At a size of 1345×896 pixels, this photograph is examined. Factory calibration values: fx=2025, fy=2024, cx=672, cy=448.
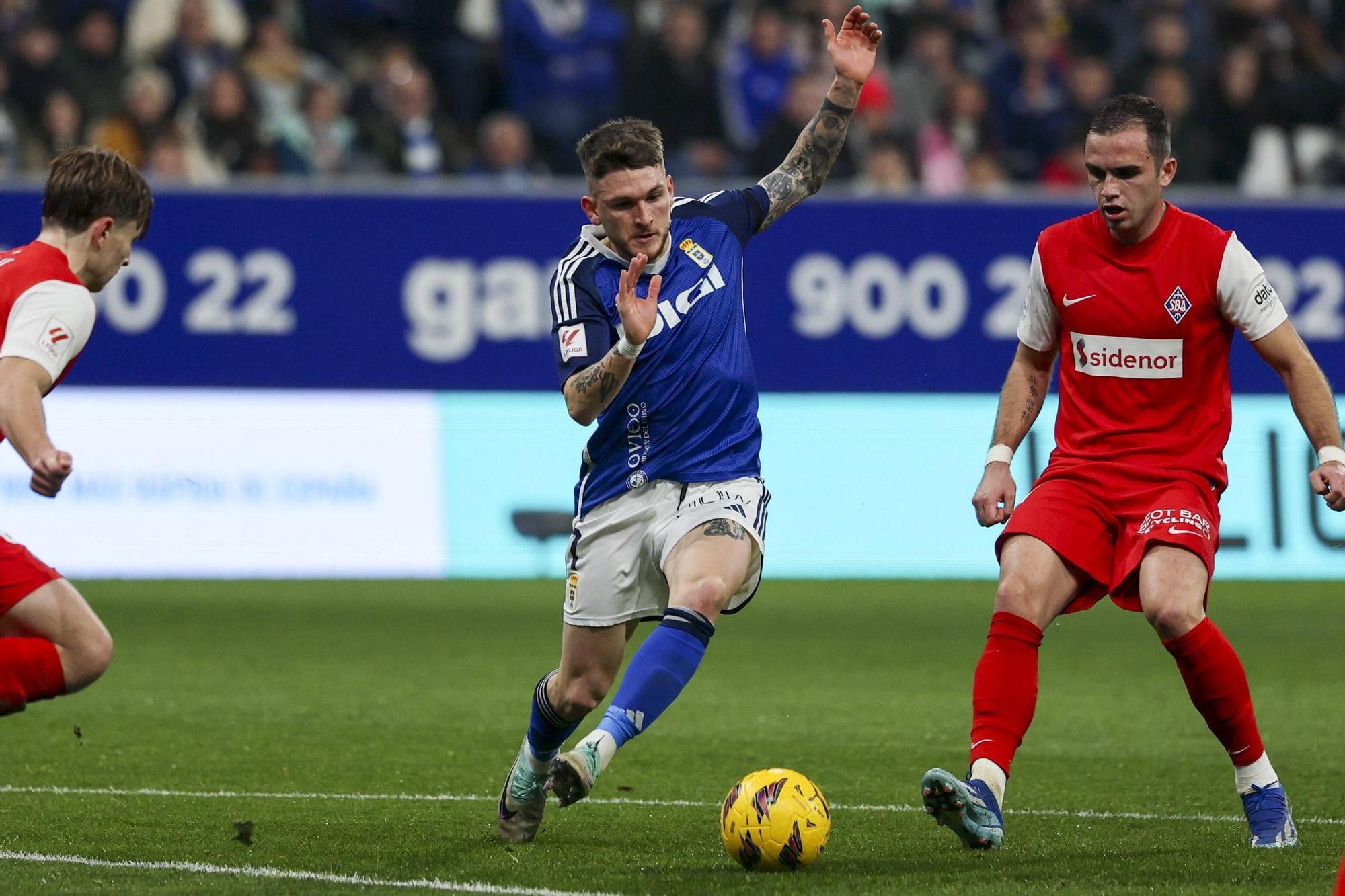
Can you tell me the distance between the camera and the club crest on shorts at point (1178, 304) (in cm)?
555

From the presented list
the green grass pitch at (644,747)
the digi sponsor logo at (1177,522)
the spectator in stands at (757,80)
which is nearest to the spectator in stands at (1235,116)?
the spectator in stands at (757,80)

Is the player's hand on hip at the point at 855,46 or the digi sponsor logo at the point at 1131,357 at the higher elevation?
the player's hand on hip at the point at 855,46

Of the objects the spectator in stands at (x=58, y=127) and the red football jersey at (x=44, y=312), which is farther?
the spectator in stands at (x=58, y=127)

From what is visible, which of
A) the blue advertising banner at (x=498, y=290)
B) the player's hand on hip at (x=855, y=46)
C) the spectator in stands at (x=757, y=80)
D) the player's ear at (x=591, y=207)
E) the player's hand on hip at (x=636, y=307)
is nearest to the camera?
the player's hand on hip at (x=636, y=307)

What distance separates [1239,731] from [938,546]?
21.4 ft

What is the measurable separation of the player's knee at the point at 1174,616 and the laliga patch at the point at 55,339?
2.82 metres

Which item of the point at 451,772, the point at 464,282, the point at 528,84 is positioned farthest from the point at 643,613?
the point at 528,84

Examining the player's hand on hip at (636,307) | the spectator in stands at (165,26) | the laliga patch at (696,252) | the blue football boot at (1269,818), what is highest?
the spectator in stands at (165,26)

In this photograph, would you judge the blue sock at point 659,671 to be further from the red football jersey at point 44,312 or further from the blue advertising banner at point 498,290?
the blue advertising banner at point 498,290

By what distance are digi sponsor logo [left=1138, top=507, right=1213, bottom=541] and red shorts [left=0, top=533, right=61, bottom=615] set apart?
2.87 metres

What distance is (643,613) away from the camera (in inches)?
223

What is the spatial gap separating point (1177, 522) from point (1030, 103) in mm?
10470

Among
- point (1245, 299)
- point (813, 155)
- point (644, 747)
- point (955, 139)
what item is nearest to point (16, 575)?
point (813, 155)

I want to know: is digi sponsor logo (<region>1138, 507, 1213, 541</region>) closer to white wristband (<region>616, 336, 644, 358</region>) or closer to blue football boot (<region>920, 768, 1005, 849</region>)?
blue football boot (<region>920, 768, 1005, 849</region>)
